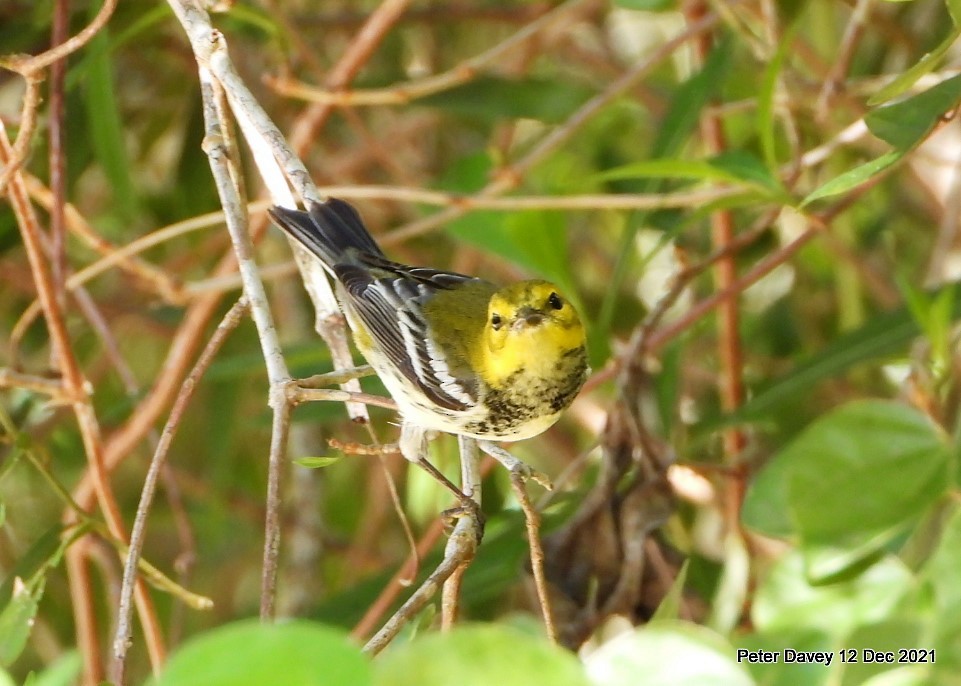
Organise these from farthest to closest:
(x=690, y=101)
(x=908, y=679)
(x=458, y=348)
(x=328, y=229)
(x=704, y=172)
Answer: (x=690, y=101) < (x=458, y=348) < (x=328, y=229) < (x=704, y=172) < (x=908, y=679)

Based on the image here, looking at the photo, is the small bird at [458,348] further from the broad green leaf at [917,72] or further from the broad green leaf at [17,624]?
the broad green leaf at [917,72]

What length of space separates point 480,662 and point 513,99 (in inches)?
81.6

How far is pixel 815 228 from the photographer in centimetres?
208

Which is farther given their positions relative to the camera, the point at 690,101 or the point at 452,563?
the point at 690,101

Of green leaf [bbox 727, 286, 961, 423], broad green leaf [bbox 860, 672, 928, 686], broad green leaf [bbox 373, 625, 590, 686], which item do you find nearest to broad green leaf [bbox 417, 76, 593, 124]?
green leaf [bbox 727, 286, 961, 423]

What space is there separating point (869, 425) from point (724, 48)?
1.17 meters

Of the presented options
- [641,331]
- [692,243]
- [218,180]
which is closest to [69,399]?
[218,180]

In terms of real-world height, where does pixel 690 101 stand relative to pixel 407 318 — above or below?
above

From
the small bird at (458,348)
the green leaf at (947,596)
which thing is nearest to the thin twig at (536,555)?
Result: the small bird at (458,348)

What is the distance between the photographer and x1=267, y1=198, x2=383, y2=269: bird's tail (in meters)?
1.89

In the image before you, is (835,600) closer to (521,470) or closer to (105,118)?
(521,470)

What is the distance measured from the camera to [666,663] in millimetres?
891

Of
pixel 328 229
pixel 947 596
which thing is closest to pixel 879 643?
pixel 947 596

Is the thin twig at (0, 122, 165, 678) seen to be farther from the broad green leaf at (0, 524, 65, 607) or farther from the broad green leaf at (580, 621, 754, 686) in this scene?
the broad green leaf at (580, 621, 754, 686)
